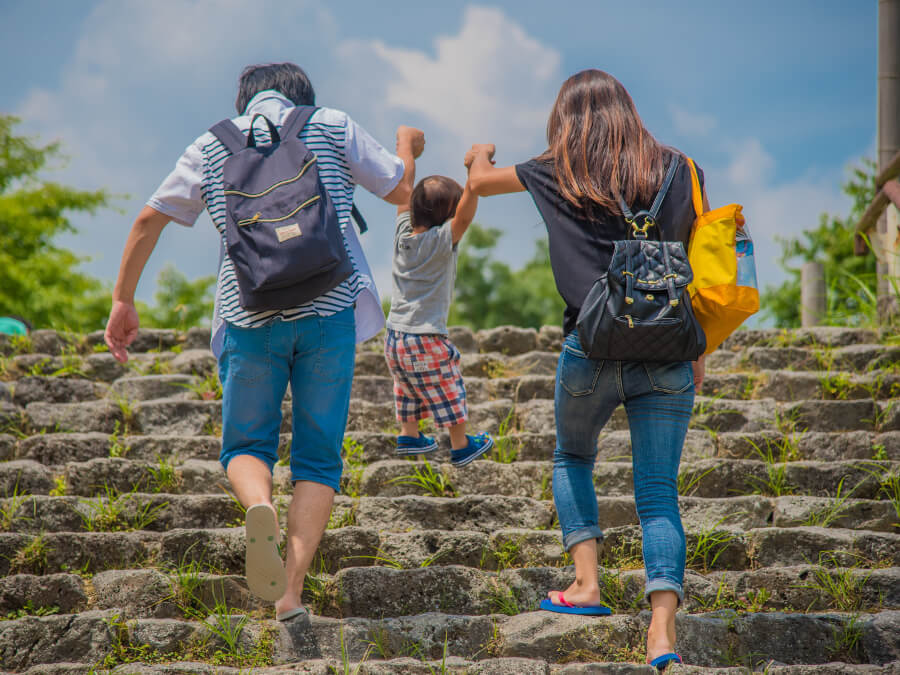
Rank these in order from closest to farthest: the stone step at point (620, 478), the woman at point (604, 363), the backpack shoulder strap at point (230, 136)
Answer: the woman at point (604, 363)
the backpack shoulder strap at point (230, 136)
the stone step at point (620, 478)

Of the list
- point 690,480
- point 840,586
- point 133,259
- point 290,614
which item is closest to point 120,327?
point 133,259

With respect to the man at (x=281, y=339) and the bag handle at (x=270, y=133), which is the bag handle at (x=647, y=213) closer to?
the man at (x=281, y=339)

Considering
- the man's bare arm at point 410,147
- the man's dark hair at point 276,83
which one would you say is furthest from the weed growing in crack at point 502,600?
the man's dark hair at point 276,83

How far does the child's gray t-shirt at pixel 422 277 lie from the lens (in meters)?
3.98

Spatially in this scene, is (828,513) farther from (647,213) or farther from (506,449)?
(647,213)

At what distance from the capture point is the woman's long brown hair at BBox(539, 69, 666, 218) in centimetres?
248

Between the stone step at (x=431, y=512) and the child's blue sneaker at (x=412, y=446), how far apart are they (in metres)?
0.56

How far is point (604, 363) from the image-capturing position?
2.46 metres

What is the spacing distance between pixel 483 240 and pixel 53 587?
24847 mm

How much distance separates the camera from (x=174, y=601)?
294 centimetres

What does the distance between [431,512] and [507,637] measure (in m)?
0.93

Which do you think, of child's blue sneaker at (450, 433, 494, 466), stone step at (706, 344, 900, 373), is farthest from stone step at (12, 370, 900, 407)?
child's blue sneaker at (450, 433, 494, 466)

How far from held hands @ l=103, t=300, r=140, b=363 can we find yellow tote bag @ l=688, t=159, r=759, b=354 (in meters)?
2.02

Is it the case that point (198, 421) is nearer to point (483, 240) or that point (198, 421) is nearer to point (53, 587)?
point (53, 587)
